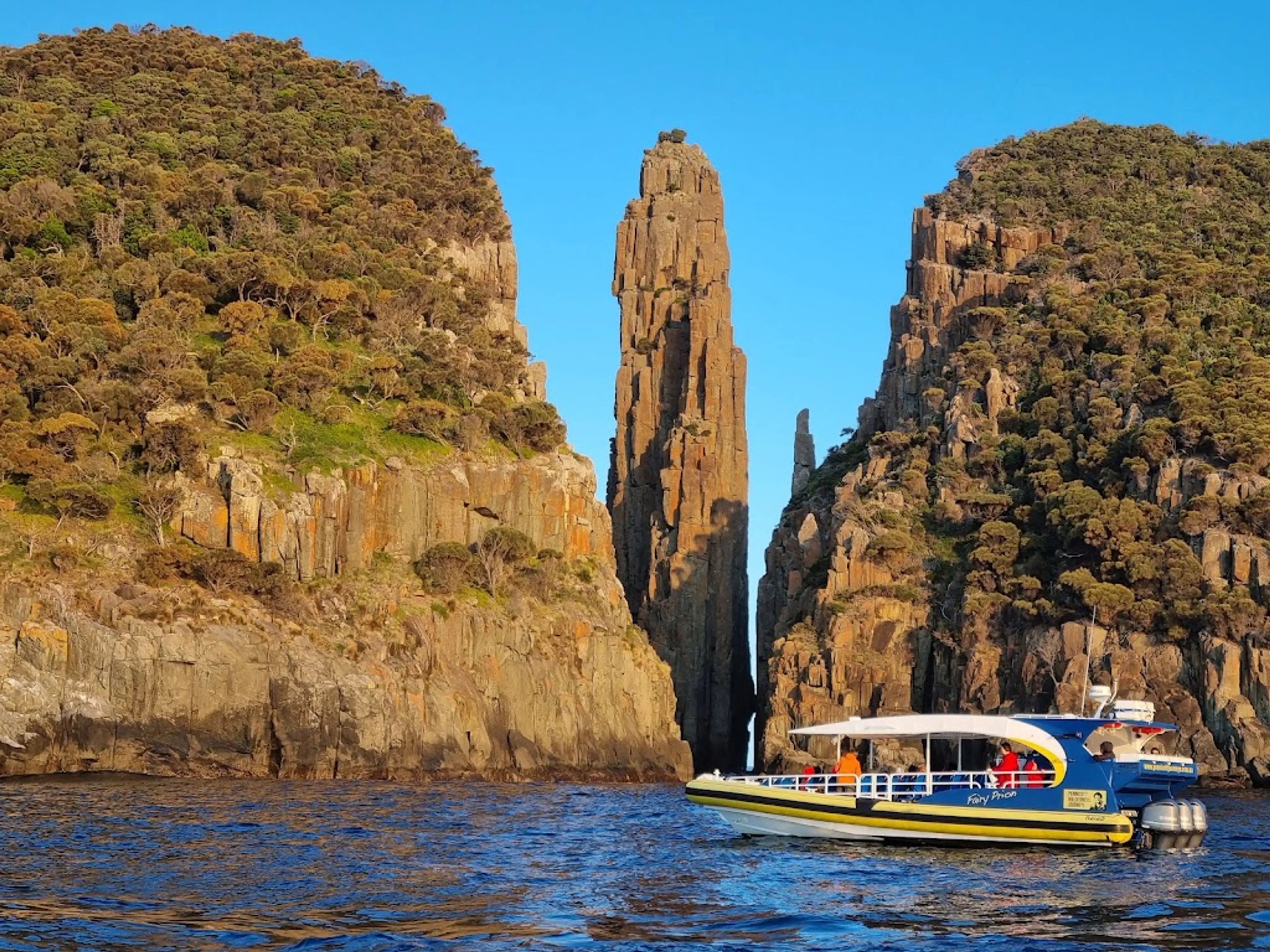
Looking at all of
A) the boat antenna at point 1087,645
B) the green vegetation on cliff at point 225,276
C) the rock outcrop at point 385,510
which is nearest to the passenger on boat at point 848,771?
the boat antenna at point 1087,645

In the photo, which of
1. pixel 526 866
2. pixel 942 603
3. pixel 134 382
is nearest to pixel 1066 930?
pixel 526 866

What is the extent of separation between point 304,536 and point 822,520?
183 feet

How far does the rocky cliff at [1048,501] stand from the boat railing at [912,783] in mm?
41679

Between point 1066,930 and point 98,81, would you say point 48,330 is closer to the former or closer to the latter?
point 98,81

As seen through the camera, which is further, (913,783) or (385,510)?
(385,510)

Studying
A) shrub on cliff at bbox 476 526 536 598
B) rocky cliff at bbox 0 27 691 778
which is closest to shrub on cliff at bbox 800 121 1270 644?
rocky cliff at bbox 0 27 691 778

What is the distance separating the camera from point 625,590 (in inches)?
6545

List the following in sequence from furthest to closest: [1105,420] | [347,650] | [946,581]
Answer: [1105,420] → [946,581] → [347,650]

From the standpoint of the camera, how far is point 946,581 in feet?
394

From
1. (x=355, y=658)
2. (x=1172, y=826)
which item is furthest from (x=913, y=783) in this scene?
(x=355, y=658)

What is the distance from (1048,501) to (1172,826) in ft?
232

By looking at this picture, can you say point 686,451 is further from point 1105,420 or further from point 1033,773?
point 1033,773

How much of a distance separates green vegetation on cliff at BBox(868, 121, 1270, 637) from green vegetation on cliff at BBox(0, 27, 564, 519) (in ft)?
109

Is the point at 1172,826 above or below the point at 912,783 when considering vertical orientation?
below
